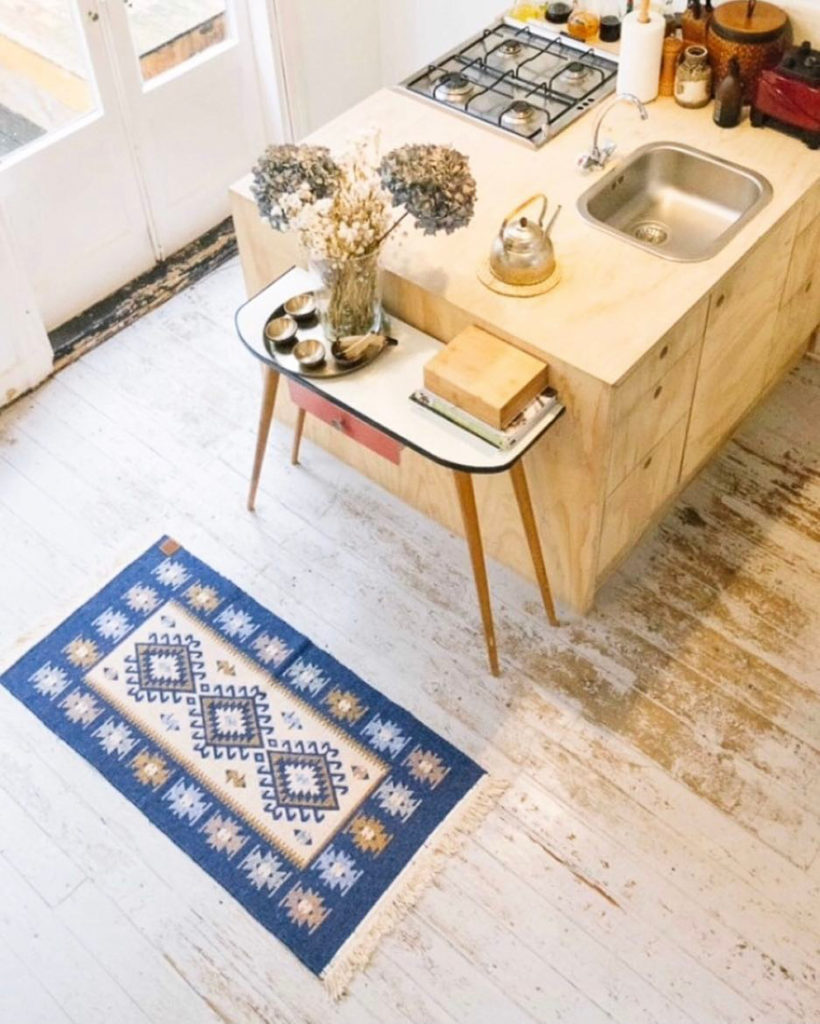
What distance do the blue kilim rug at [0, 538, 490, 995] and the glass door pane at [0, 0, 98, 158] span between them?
136cm

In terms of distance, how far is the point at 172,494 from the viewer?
309 cm

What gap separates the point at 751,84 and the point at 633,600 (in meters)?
1.28

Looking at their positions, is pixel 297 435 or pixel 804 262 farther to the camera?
pixel 297 435

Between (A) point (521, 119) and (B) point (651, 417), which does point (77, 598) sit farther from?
(A) point (521, 119)

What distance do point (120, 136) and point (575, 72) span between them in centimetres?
140

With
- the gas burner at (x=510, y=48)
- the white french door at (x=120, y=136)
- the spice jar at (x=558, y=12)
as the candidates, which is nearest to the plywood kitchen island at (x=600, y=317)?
the gas burner at (x=510, y=48)

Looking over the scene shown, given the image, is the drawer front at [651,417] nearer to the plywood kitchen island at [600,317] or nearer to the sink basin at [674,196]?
the plywood kitchen island at [600,317]

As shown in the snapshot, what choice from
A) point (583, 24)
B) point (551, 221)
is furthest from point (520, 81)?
point (551, 221)

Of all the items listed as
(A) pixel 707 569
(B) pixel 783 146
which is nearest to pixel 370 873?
(A) pixel 707 569

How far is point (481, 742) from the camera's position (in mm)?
2568

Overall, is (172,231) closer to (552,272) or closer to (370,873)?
(552,272)

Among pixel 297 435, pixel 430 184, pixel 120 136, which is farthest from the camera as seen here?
pixel 120 136

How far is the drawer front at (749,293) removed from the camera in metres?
2.51

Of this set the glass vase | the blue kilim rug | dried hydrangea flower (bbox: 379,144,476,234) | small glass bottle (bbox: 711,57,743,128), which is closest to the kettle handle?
dried hydrangea flower (bbox: 379,144,476,234)
